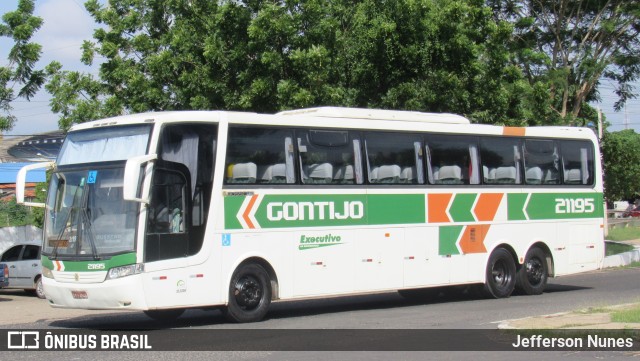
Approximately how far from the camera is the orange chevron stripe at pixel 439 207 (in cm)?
1780

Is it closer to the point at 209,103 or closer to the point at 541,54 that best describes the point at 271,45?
the point at 209,103

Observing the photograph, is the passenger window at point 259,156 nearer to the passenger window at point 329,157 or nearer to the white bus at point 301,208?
the white bus at point 301,208

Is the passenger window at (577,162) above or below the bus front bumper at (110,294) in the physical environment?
above

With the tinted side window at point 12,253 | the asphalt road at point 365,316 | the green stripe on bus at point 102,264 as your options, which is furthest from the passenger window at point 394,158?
the tinted side window at point 12,253

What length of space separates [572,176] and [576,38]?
657 inches

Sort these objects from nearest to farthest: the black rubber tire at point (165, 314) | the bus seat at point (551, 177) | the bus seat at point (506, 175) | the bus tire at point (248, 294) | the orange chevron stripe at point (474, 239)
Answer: the bus tire at point (248, 294), the black rubber tire at point (165, 314), the orange chevron stripe at point (474, 239), the bus seat at point (506, 175), the bus seat at point (551, 177)

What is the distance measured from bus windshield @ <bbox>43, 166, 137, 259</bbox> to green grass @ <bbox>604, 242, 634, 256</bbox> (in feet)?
73.5

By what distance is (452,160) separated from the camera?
60.1 ft

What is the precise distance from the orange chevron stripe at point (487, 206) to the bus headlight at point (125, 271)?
7862 mm

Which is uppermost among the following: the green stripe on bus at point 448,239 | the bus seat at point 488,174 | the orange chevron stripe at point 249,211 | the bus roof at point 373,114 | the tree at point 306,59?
the tree at point 306,59

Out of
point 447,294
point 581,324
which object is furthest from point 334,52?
point 581,324

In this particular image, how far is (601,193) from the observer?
2123 centimetres

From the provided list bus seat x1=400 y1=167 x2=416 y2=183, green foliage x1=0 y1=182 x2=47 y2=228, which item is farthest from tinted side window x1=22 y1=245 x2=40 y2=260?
bus seat x1=400 y1=167 x2=416 y2=183

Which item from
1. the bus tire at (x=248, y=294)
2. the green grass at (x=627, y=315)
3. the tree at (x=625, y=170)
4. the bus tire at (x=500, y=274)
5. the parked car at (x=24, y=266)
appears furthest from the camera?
the tree at (x=625, y=170)
